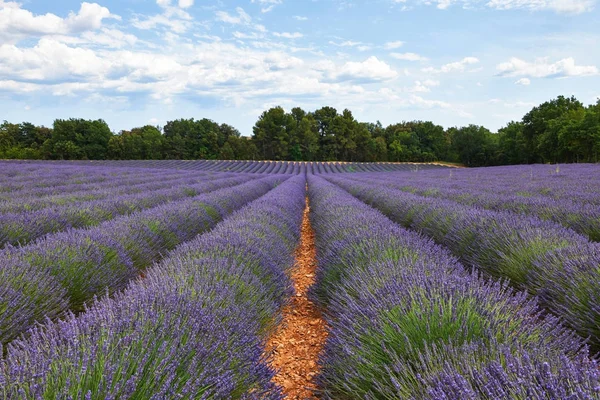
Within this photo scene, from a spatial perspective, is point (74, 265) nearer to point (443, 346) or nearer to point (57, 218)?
point (57, 218)

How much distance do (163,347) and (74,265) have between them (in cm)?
234

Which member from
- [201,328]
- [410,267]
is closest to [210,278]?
[201,328]

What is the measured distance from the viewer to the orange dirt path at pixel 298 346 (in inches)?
99.9

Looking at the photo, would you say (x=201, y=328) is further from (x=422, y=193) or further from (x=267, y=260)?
(x=422, y=193)

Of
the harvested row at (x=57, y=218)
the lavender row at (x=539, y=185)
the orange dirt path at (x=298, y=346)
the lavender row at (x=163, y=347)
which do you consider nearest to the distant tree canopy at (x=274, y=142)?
the lavender row at (x=539, y=185)

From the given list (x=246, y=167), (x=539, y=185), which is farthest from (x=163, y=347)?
(x=246, y=167)

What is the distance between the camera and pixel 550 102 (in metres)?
48.1

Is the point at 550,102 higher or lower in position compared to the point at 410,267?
higher

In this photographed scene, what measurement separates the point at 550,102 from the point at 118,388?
59.0 metres

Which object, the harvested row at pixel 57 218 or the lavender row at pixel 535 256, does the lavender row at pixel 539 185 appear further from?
the harvested row at pixel 57 218

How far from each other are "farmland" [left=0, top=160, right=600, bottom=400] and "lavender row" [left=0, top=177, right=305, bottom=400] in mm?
10

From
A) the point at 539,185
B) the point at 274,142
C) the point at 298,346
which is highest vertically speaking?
the point at 274,142

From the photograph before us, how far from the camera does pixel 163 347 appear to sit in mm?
1520

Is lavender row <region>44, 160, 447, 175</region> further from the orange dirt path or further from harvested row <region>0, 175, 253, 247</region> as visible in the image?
the orange dirt path
